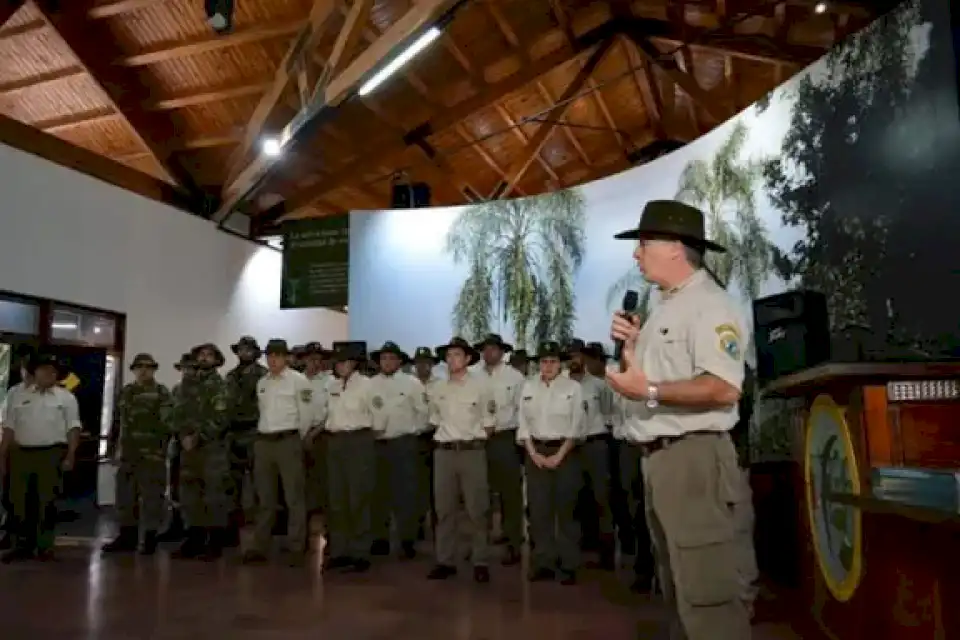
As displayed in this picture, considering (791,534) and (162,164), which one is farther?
(162,164)

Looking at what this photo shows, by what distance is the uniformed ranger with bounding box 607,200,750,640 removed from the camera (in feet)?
6.74

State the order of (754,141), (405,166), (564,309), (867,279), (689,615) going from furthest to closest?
(405,166) < (564,309) < (754,141) < (867,279) < (689,615)

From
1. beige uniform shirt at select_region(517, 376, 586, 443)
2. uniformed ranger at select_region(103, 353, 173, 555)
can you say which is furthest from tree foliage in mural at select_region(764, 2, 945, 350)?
uniformed ranger at select_region(103, 353, 173, 555)

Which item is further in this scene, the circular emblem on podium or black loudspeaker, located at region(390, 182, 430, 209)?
black loudspeaker, located at region(390, 182, 430, 209)

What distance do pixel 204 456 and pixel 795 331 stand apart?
14.4 feet

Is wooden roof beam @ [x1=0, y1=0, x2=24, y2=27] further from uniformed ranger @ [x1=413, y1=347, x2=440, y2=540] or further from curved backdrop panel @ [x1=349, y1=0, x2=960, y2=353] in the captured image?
uniformed ranger @ [x1=413, y1=347, x2=440, y2=540]

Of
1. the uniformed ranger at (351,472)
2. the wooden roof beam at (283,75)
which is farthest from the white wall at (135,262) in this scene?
the uniformed ranger at (351,472)

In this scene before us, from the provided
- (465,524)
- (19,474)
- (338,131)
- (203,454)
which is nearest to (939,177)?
(465,524)

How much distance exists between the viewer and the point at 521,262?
8.30 meters

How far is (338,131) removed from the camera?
9969 mm

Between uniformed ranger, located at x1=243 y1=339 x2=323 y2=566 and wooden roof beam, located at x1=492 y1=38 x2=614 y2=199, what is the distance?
5.26 metres

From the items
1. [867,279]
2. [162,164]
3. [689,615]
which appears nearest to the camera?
[689,615]

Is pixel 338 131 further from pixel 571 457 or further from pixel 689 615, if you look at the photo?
pixel 689 615

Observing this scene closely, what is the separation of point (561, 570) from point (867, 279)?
263 cm
